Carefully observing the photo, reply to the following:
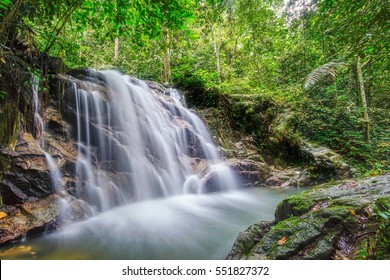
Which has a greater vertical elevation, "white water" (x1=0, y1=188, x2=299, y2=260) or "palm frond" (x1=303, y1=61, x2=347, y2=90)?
"palm frond" (x1=303, y1=61, x2=347, y2=90)

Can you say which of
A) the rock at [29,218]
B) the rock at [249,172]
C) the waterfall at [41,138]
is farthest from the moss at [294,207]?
the rock at [249,172]

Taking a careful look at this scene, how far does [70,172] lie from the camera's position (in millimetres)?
4801

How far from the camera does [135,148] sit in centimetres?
646

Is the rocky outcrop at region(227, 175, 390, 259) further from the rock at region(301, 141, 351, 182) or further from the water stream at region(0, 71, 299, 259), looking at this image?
the rock at region(301, 141, 351, 182)

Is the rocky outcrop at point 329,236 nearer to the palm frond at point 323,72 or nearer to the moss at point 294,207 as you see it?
the moss at point 294,207

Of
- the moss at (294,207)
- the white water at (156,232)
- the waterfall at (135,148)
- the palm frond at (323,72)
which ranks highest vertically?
the palm frond at (323,72)

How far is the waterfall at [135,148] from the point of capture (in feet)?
17.5

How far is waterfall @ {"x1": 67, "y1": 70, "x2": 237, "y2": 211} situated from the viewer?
533 cm

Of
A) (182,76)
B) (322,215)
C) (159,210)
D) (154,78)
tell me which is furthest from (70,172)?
(154,78)

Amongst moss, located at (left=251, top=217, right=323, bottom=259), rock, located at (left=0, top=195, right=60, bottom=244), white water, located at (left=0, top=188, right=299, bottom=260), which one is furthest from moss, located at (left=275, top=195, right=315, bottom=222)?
rock, located at (left=0, top=195, right=60, bottom=244)

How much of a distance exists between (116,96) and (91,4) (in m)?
3.32

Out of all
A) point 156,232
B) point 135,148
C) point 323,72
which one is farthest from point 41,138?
point 323,72

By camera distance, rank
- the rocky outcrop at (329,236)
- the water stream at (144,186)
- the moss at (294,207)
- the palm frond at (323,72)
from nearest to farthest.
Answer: the rocky outcrop at (329,236) → the moss at (294,207) → the water stream at (144,186) → the palm frond at (323,72)

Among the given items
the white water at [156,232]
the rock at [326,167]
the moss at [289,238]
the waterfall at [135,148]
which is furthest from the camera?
the rock at [326,167]
